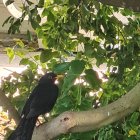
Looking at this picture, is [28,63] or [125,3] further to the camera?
[28,63]

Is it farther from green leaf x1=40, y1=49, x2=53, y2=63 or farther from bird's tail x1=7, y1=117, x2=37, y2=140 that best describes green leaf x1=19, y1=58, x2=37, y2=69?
bird's tail x1=7, y1=117, x2=37, y2=140

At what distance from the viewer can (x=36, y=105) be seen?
1.41 meters

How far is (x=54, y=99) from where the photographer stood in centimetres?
154

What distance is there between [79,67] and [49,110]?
58cm

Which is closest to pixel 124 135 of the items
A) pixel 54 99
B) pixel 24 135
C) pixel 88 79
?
pixel 54 99

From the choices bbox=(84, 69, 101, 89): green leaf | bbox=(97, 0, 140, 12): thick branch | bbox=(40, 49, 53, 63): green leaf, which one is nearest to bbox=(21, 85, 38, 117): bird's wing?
bbox=(40, 49, 53, 63): green leaf

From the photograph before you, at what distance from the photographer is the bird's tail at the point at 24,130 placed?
3.55 ft

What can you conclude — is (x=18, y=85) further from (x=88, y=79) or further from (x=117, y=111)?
(x=117, y=111)

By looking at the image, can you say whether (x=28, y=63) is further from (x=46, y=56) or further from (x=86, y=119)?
(x=86, y=119)

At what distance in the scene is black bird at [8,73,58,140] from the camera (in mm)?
1116

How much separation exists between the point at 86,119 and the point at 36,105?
467mm

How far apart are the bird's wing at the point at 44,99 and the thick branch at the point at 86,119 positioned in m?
0.28

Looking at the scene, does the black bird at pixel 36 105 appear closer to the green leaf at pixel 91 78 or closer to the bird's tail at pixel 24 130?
the bird's tail at pixel 24 130

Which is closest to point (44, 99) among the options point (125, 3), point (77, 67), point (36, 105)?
point (36, 105)
